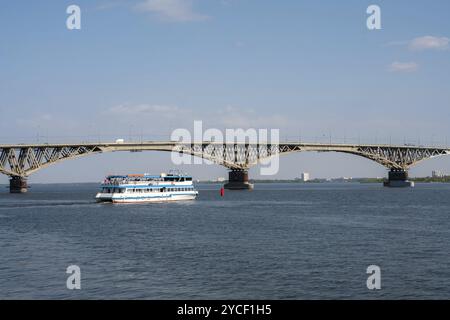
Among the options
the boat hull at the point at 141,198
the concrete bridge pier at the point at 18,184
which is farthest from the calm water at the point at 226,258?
the concrete bridge pier at the point at 18,184

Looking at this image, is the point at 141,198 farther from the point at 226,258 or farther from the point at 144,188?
the point at 226,258

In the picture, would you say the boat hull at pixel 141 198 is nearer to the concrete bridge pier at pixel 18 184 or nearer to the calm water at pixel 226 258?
the calm water at pixel 226 258

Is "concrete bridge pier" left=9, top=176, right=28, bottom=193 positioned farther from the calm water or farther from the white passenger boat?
the calm water

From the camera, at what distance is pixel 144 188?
11475 centimetres

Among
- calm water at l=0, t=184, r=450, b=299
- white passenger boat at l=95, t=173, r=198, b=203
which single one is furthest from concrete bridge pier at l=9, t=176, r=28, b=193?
calm water at l=0, t=184, r=450, b=299

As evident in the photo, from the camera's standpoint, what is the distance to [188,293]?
1145 inches

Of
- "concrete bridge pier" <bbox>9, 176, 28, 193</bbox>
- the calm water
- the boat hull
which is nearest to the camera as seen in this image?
the calm water

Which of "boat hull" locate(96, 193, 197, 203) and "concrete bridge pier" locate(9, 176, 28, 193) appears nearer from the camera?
"boat hull" locate(96, 193, 197, 203)

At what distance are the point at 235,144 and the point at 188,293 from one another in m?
163

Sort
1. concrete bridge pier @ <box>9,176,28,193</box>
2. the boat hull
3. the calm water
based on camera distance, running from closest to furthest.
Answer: the calm water < the boat hull < concrete bridge pier @ <box>9,176,28,193</box>

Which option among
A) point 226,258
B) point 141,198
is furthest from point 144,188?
point 226,258

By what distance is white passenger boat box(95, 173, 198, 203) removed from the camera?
111 m
